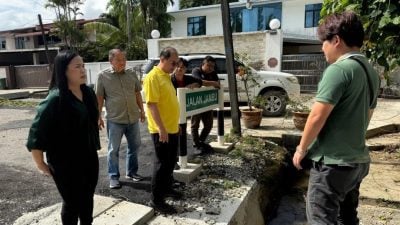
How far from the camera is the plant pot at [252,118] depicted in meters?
7.70

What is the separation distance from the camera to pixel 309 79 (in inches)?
557

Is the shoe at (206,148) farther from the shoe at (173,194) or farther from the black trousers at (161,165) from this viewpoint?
the black trousers at (161,165)

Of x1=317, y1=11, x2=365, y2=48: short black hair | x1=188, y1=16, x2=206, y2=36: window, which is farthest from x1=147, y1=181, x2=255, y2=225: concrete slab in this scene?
x1=188, y1=16, x2=206, y2=36: window

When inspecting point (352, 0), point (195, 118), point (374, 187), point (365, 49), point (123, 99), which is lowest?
point (374, 187)

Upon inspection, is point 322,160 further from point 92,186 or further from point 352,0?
point 352,0

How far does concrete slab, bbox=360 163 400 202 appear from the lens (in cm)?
470

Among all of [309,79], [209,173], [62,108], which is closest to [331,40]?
[62,108]

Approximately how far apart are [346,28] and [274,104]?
7.25 metres

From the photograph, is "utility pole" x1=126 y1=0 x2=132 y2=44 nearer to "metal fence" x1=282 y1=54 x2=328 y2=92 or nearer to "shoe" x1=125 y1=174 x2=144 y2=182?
"metal fence" x1=282 y1=54 x2=328 y2=92

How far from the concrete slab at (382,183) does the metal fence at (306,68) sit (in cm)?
856

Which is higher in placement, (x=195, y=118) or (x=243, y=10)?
(x=243, y=10)

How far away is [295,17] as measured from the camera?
20.8 meters

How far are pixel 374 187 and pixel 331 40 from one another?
3481mm

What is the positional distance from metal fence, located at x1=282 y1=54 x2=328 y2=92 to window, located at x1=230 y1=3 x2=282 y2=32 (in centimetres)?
793
